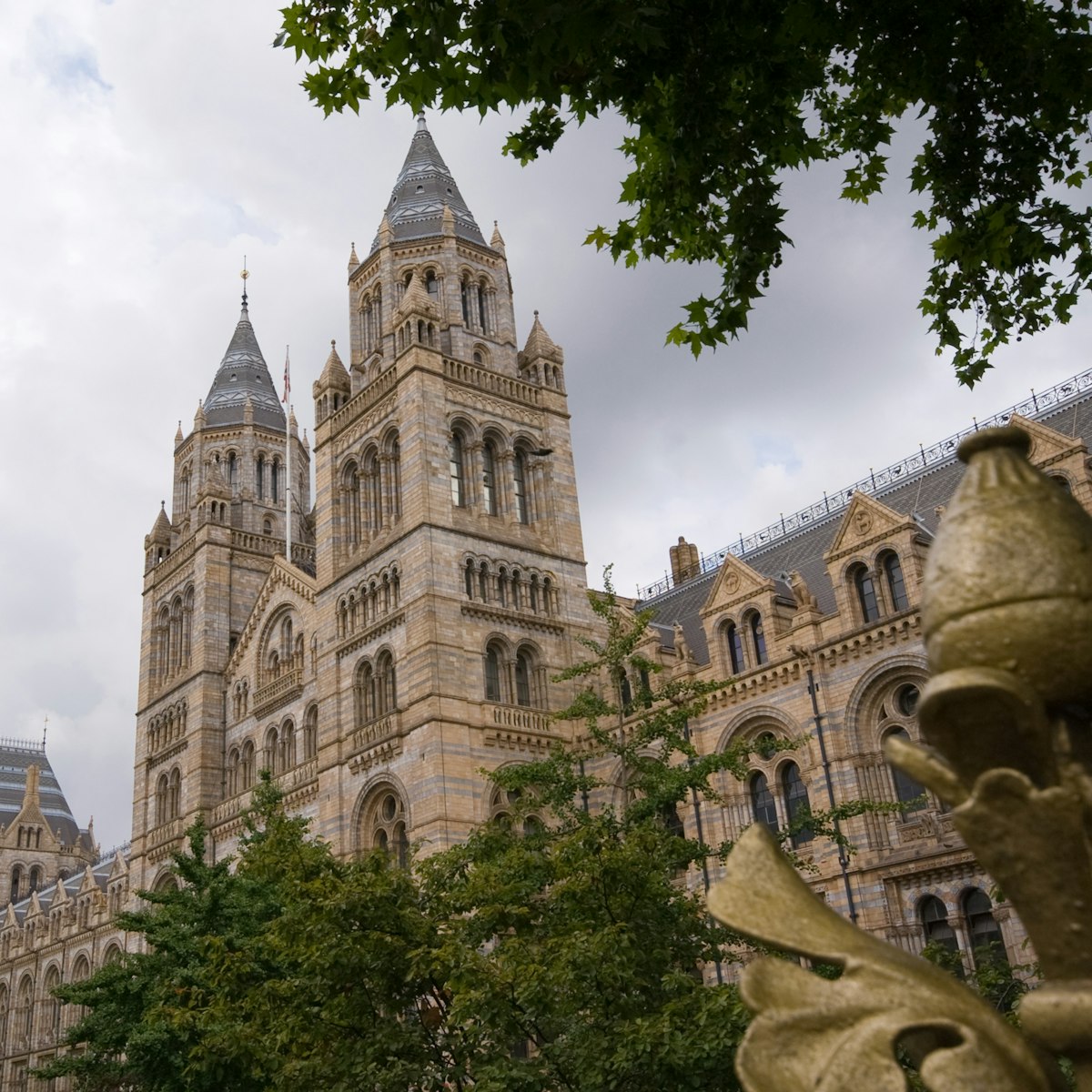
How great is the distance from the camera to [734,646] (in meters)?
30.2

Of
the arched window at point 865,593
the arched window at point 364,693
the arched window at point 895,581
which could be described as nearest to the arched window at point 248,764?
the arched window at point 364,693

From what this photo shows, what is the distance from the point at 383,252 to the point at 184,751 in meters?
19.7

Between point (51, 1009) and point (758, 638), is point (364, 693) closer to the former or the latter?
point (758, 638)

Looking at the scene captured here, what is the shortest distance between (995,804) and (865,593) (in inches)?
1020

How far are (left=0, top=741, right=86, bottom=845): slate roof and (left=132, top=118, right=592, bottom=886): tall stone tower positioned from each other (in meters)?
44.5

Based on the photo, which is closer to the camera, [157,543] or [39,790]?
[157,543]

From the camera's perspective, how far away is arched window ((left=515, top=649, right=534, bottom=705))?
3384 cm

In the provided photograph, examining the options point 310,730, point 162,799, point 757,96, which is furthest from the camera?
point 162,799

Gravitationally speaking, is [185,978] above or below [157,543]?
below

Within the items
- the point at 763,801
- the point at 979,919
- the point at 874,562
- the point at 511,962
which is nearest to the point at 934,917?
the point at 979,919

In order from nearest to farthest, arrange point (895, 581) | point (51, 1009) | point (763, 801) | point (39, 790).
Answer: point (895, 581)
point (763, 801)
point (51, 1009)
point (39, 790)

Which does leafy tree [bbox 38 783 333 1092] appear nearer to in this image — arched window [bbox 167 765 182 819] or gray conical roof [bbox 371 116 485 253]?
arched window [bbox 167 765 182 819]

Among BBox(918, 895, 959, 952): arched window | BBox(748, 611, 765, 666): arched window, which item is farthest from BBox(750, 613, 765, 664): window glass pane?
BBox(918, 895, 959, 952): arched window

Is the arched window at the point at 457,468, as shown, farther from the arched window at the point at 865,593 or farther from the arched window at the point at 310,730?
the arched window at the point at 865,593
